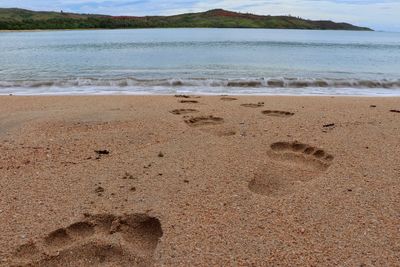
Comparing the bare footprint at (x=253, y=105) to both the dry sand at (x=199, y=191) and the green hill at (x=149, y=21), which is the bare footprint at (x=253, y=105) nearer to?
the dry sand at (x=199, y=191)

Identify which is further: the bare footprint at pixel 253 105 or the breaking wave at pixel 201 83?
the breaking wave at pixel 201 83

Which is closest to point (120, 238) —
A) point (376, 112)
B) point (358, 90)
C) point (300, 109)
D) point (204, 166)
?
point (204, 166)

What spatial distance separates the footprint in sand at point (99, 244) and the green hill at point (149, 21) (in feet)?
217

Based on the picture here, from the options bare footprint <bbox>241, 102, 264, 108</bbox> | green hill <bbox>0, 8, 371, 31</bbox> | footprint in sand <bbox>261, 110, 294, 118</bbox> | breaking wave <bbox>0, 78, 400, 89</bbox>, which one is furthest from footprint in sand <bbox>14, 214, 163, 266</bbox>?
green hill <bbox>0, 8, 371, 31</bbox>

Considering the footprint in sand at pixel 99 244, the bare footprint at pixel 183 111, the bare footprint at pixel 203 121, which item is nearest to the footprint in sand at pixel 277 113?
the bare footprint at pixel 203 121

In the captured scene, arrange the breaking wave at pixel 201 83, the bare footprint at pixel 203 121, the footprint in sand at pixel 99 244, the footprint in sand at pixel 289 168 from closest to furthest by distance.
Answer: the footprint in sand at pixel 99 244 < the footprint in sand at pixel 289 168 < the bare footprint at pixel 203 121 < the breaking wave at pixel 201 83

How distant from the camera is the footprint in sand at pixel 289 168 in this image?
3.38 m

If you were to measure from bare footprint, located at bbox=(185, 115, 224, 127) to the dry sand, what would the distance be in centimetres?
1

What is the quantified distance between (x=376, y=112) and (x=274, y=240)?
171 inches

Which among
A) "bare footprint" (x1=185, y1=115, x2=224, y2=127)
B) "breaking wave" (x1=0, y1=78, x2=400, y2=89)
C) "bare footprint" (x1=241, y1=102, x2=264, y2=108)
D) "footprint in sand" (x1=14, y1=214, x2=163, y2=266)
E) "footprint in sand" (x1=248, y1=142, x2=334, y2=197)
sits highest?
"footprint in sand" (x1=248, y1=142, x2=334, y2=197)

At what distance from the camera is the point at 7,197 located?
10.4 feet

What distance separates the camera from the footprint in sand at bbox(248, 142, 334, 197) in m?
3.38

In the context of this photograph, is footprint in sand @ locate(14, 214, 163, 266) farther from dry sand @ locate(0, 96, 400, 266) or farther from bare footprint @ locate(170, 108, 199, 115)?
bare footprint @ locate(170, 108, 199, 115)

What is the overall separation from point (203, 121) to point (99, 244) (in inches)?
125
